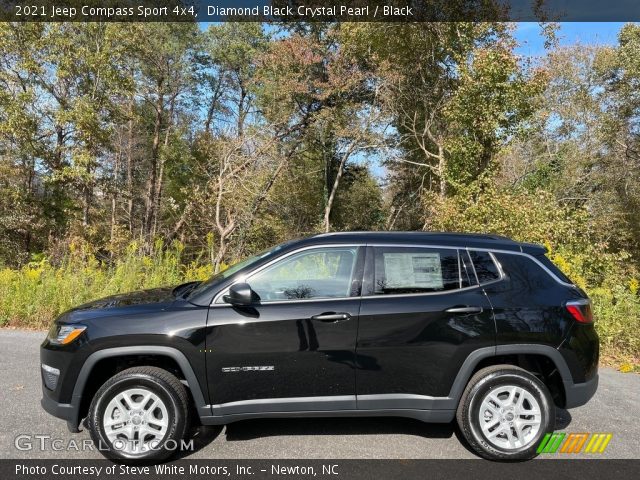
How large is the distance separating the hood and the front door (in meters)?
0.50

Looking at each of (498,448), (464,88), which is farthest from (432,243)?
(464,88)

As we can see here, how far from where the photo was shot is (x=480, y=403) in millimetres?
3480

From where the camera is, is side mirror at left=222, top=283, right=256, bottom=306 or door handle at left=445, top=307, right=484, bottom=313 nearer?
side mirror at left=222, top=283, right=256, bottom=306

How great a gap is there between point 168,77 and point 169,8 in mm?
4474

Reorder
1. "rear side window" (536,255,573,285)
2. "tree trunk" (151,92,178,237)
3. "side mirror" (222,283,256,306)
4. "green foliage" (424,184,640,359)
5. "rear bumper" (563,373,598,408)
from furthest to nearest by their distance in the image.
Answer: "tree trunk" (151,92,178,237), "green foliage" (424,184,640,359), "rear side window" (536,255,573,285), "rear bumper" (563,373,598,408), "side mirror" (222,283,256,306)

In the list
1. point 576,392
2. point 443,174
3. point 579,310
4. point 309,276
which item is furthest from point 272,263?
point 443,174

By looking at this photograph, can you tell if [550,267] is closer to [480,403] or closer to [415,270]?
[415,270]

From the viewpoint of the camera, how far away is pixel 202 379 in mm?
3354

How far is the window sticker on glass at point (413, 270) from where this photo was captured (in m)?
3.58

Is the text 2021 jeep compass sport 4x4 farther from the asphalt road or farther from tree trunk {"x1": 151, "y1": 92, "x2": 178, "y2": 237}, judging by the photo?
tree trunk {"x1": 151, "y1": 92, "x2": 178, "y2": 237}

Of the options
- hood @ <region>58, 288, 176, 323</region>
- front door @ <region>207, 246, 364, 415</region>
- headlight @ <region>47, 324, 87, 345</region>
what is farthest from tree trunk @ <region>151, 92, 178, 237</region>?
front door @ <region>207, 246, 364, 415</region>

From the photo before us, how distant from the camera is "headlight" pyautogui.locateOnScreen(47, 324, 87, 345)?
3.38 metres

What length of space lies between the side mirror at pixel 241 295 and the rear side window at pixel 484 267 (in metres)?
1.79

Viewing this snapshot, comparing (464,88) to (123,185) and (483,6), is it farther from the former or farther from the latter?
(123,185)
